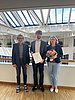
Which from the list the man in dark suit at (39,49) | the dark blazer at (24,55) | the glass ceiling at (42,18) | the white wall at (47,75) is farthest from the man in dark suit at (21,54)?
the glass ceiling at (42,18)

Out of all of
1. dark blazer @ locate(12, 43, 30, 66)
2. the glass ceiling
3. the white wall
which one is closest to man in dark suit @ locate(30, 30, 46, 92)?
dark blazer @ locate(12, 43, 30, 66)

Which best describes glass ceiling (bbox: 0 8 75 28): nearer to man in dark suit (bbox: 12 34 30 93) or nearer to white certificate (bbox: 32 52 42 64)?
man in dark suit (bbox: 12 34 30 93)

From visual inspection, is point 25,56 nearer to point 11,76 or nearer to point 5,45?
point 11,76

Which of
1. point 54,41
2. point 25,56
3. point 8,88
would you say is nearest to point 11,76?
point 8,88

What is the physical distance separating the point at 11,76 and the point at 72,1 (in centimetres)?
245

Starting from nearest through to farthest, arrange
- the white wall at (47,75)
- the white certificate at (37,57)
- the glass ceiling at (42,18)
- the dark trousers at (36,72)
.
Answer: the white certificate at (37,57) < the dark trousers at (36,72) < the white wall at (47,75) < the glass ceiling at (42,18)

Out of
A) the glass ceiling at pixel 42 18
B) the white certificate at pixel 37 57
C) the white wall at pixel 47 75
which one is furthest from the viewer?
the glass ceiling at pixel 42 18

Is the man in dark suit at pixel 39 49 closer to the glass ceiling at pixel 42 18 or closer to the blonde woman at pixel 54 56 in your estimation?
the blonde woman at pixel 54 56

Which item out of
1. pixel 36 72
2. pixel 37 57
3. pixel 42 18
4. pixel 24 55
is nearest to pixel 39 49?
pixel 37 57

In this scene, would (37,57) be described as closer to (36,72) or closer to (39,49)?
(39,49)

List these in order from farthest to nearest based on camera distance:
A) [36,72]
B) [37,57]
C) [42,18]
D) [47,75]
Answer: [42,18] < [47,75] < [36,72] < [37,57]

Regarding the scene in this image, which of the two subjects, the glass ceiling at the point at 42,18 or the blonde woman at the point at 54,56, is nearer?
the blonde woman at the point at 54,56

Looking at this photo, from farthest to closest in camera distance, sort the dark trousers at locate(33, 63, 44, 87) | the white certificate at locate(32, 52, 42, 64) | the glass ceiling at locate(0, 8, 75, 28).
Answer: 1. the glass ceiling at locate(0, 8, 75, 28)
2. the dark trousers at locate(33, 63, 44, 87)
3. the white certificate at locate(32, 52, 42, 64)

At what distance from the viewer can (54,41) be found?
3.11 meters
